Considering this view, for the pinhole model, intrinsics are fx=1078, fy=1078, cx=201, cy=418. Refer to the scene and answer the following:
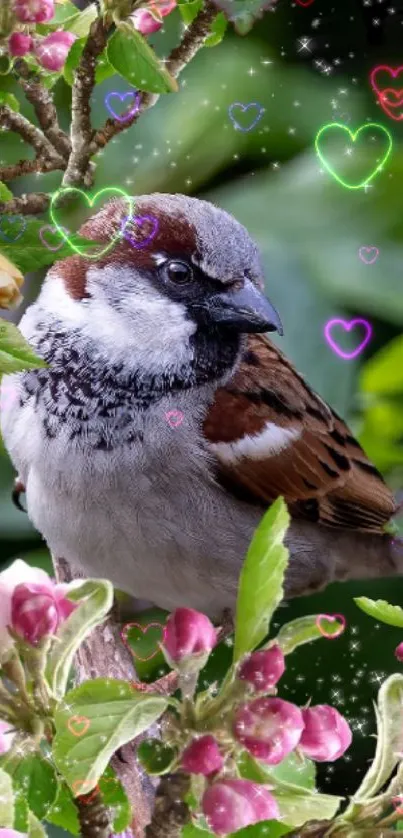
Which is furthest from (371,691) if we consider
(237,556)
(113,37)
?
(113,37)

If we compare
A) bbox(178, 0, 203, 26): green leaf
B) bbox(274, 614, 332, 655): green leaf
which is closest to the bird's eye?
bbox(178, 0, 203, 26): green leaf

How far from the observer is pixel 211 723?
1.02 ft

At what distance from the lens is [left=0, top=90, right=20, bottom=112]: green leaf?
412 mm

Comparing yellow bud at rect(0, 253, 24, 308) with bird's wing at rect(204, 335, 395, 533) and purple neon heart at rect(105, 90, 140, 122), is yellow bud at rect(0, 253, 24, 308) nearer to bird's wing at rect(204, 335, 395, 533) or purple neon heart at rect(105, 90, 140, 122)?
purple neon heart at rect(105, 90, 140, 122)

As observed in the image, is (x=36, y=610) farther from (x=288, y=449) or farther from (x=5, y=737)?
A: (x=288, y=449)

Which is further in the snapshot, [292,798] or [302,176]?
[302,176]

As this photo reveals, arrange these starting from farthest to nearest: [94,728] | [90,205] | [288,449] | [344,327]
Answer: [288,449], [344,327], [90,205], [94,728]

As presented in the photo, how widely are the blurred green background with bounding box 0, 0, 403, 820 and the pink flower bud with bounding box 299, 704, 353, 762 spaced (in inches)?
4.8

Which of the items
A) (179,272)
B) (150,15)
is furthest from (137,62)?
(179,272)

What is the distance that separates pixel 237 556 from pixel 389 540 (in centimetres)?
9

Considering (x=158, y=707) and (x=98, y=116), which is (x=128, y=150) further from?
(x=158, y=707)

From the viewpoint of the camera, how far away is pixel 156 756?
1.07 feet

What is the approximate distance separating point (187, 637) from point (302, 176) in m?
0.26

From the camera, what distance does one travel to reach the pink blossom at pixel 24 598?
1.02 feet
